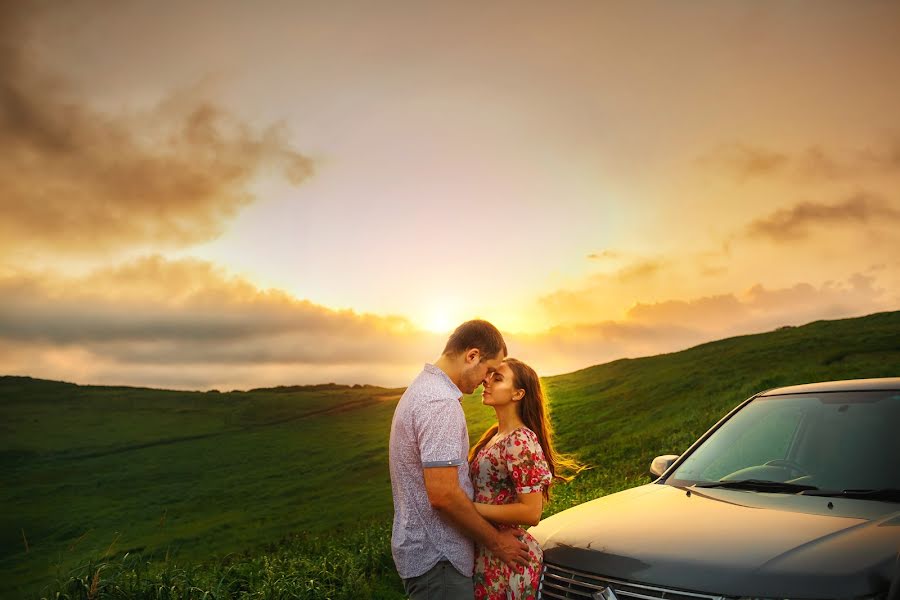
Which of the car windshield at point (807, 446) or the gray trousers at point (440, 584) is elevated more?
the car windshield at point (807, 446)

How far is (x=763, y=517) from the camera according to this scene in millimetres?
4105

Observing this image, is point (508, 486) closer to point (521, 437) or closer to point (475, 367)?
point (521, 437)

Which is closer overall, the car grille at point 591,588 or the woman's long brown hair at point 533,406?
the car grille at point 591,588

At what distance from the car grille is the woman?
0.07 meters

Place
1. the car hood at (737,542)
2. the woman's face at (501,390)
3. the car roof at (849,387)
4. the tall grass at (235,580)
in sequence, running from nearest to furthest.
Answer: the car hood at (737,542)
the woman's face at (501,390)
the car roof at (849,387)
the tall grass at (235,580)

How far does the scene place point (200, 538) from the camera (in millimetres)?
53875

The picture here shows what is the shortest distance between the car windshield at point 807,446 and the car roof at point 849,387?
0.15ft

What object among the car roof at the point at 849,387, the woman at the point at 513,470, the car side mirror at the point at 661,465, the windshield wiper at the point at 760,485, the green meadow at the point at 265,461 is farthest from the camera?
the green meadow at the point at 265,461

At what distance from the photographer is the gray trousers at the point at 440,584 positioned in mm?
3988

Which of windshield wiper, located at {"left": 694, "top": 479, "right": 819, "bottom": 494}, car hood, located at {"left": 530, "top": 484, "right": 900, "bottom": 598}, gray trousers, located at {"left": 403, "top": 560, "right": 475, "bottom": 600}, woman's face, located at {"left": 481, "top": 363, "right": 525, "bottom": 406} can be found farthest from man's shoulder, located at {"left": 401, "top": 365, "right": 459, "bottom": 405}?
windshield wiper, located at {"left": 694, "top": 479, "right": 819, "bottom": 494}

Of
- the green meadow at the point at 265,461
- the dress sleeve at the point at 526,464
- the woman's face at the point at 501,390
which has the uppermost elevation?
the woman's face at the point at 501,390

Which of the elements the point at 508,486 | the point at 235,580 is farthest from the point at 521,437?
the point at 235,580

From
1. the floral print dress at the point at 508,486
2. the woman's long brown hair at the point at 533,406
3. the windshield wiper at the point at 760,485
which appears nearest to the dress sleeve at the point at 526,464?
the floral print dress at the point at 508,486

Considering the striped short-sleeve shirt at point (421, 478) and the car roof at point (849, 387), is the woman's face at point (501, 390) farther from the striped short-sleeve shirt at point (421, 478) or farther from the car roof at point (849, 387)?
the car roof at point (849, 387)
